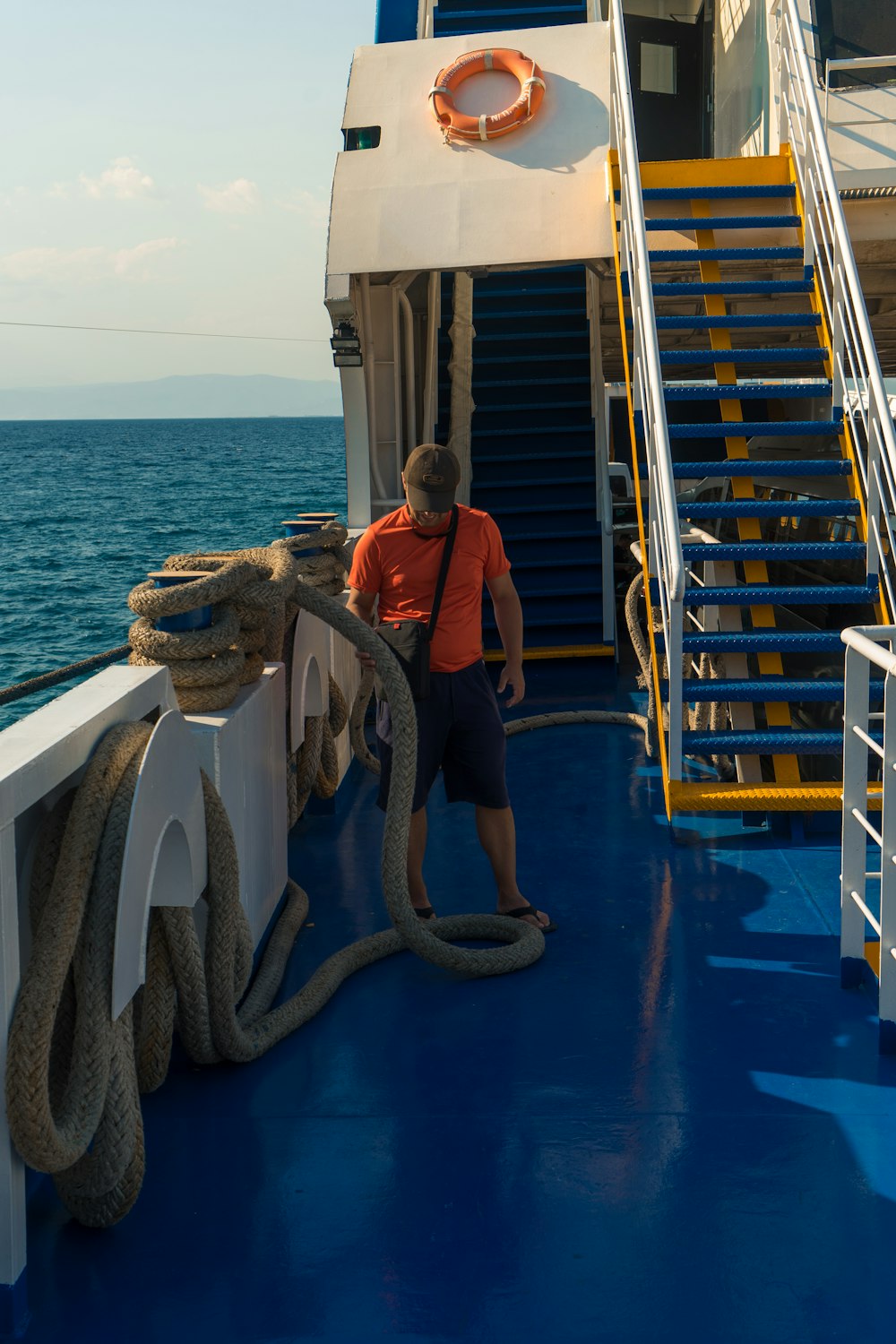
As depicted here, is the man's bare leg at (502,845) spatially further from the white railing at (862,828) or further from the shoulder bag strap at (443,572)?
the white railing at (862,828)

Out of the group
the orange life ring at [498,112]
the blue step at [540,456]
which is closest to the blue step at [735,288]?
the orange life ring at [498,112]

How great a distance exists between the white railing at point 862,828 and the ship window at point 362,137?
18.3ft

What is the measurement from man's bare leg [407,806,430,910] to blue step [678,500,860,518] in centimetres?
212

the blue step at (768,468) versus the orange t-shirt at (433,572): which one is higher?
the blue step at (768,468)

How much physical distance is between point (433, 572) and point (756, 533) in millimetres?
2531

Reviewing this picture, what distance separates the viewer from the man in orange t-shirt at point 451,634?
4.10 metres

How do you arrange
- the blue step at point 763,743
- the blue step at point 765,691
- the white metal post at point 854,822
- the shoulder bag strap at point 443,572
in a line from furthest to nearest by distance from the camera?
the blue step at point 765,691 < the blue step at point 763,743 < the shoulder bag strap at point 443,572 < the white metal post at point 854,822

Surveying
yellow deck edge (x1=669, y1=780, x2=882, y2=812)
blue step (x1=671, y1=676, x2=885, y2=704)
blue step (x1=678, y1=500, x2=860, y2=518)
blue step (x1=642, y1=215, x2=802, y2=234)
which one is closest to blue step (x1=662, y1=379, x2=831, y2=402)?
blue step (x1=678, y1=500, x2=860, y2=518)

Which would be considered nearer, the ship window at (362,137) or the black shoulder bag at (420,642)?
the black shoulder bag at (420,642)

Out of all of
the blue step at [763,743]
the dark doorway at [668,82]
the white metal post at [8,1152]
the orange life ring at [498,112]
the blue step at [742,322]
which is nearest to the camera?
the white metal post at [8,1152]

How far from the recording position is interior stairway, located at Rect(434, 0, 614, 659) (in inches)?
374

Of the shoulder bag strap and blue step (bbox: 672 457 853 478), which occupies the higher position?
blue step (bbox: 672 457 853 478)

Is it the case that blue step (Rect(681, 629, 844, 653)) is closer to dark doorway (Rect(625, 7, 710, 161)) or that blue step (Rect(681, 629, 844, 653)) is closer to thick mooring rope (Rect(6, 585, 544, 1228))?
thick mooring rope (Rect(6, 585, 544, 1228))

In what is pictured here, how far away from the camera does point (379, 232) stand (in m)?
7.67
